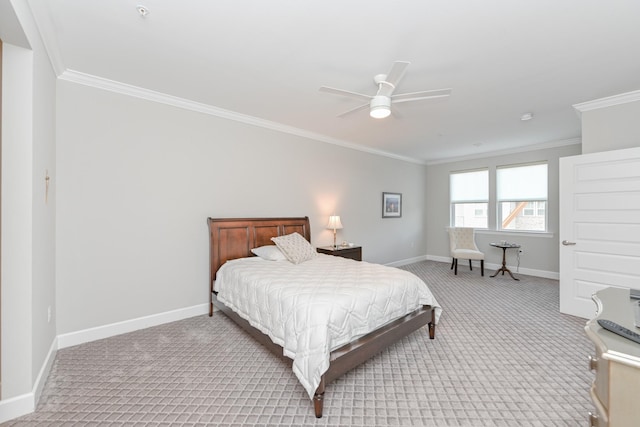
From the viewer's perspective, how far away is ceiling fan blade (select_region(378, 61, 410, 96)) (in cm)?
204

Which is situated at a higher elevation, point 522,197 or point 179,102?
point 179,102

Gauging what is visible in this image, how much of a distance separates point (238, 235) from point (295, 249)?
81 cm

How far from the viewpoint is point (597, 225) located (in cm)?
331

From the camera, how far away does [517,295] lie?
4410mm

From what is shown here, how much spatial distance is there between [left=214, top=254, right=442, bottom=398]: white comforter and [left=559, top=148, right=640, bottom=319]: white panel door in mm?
2115

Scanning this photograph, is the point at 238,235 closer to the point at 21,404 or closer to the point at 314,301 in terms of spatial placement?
the point at 314,301

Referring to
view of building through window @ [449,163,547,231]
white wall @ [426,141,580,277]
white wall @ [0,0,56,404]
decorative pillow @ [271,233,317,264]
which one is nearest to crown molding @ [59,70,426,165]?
white wall @ [0,0,56,404]

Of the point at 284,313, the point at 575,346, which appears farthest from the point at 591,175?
the point at 284,313

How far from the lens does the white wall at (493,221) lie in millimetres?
5379

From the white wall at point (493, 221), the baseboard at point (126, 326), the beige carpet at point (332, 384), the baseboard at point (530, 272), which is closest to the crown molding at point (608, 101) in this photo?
the white wall at point (493, 221)

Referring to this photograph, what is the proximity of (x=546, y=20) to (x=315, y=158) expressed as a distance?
132 inches

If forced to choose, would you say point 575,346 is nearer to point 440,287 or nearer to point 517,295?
point 517,295

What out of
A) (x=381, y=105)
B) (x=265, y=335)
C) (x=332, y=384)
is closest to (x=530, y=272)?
(x=381, y=105)

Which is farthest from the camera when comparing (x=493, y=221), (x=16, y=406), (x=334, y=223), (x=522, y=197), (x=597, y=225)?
(x=493, y=221)
